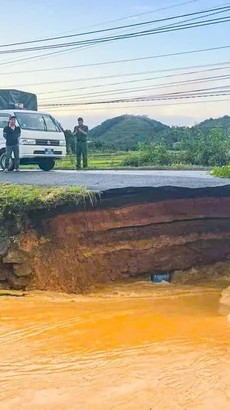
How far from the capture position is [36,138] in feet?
50.3

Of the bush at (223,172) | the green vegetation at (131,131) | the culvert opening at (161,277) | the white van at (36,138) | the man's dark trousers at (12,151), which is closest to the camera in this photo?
the culvert opening at (161,277)

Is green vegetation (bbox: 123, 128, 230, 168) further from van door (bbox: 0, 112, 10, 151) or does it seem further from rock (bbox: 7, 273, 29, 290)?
rock (bbox: 7, 273, 29, 290)

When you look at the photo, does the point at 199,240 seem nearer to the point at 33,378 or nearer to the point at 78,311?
→ the point at 78,311

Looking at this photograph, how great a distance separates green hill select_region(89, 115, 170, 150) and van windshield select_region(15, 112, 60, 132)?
782 inches

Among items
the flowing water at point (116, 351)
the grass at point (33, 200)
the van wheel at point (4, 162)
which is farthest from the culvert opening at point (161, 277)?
the van wheel at point (4, 162)

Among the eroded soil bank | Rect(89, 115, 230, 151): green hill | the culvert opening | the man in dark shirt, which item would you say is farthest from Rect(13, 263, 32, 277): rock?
Rect(89, 115, 230, 151): green hill

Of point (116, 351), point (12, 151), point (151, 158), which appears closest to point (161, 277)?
point (116, 351)

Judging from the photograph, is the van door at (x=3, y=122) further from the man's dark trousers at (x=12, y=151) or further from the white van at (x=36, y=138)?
the man's dark trousers at (x=12, y=151)

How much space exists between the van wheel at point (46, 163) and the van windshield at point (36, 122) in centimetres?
100

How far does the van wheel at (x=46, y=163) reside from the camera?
53.8ft

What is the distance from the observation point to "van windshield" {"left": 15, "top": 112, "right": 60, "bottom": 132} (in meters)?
15.5

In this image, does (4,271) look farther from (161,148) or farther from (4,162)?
(161,148)

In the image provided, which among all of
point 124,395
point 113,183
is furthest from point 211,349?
point 113,183

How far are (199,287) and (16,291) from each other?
133 inches
